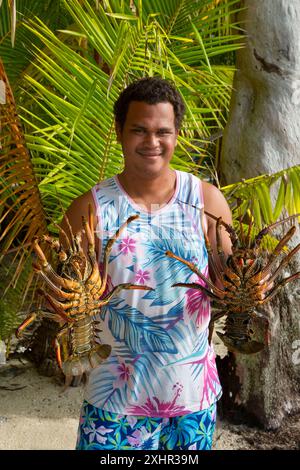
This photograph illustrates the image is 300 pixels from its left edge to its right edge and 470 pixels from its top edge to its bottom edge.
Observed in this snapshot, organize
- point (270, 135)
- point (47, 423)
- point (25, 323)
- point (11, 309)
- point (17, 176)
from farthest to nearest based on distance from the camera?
point (11, 309) → point (47, 423) → point (270, 135) → point (17, 176) → point (25, 323)

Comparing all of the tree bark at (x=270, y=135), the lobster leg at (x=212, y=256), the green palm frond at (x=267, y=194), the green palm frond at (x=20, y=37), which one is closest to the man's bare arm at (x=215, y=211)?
the lobster leg at (x=212, y=256)

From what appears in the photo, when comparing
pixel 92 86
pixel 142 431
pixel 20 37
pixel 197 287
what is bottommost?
pixel 142 431

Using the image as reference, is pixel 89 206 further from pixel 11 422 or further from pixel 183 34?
pixel 11 422

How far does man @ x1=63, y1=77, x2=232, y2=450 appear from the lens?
174 centimetres

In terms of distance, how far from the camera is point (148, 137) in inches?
68.3

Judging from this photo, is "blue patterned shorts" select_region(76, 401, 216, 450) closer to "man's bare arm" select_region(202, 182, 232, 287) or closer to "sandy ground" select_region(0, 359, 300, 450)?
"man's bare arm" select_region(202, 182, 232, 287)

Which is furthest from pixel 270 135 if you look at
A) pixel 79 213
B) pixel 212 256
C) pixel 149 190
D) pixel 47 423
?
pixel 47 423

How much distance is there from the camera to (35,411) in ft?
12.3

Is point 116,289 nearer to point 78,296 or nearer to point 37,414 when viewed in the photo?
point 78,296

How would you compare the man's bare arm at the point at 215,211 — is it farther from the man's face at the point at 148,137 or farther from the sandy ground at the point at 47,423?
the sandy ground at the point at 47,423

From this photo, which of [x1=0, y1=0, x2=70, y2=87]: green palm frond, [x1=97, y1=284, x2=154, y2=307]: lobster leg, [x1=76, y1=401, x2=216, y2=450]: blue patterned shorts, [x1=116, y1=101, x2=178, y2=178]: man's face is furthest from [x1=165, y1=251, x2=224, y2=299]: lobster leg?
[x1=0, y1=0, x2=70, y2=87]: green palm frond

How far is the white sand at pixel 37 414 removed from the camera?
3436 mm

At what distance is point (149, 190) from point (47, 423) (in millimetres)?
2251

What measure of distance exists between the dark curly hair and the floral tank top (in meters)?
0.24
